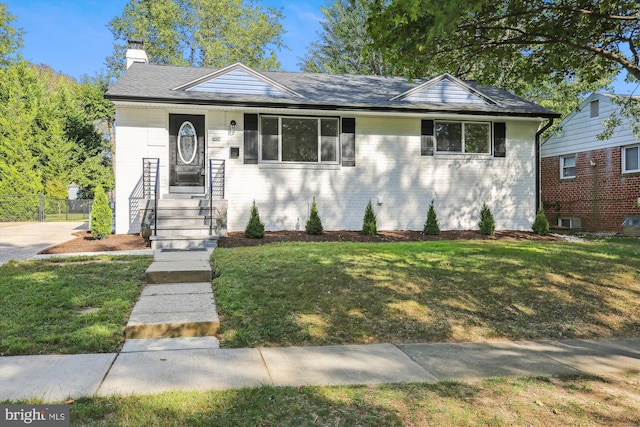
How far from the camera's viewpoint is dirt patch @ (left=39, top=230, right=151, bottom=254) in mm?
9000

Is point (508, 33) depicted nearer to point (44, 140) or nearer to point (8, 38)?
point (44, 140)

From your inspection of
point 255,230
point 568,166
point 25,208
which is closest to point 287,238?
point 255,230

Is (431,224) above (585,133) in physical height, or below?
below

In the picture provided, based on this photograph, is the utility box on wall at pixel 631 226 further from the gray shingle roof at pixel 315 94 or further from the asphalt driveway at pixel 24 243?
the asphalt driveway at pixel 24 243

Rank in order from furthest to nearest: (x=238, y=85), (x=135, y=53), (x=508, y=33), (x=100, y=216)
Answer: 1. (x=135, y=53)
2. (x=238, y=85)
3. (x=100, y=216)
4. (x=508, y=33)

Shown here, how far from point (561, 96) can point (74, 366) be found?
80.6ft

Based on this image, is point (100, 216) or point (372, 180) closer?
point (100, 216)

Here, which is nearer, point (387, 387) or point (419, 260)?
point (387, 387)

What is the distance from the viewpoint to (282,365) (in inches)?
140

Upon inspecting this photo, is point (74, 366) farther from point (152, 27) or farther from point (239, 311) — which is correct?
point (152, 27)

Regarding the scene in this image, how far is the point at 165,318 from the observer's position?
14.6 feet

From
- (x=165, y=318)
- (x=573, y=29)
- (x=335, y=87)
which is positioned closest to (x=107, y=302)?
→ (x=165, y=318)

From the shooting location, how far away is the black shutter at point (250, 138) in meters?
11.6

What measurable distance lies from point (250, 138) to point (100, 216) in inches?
162
